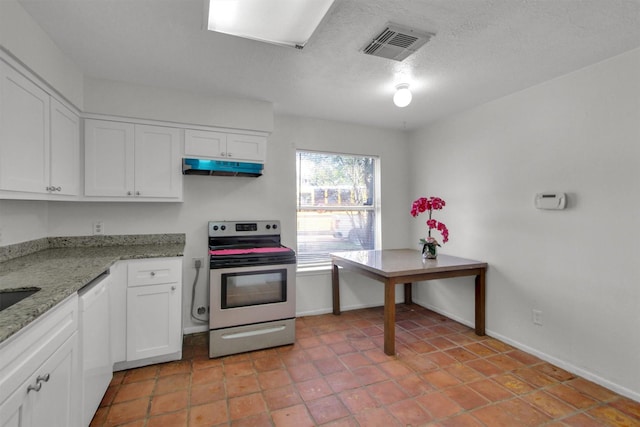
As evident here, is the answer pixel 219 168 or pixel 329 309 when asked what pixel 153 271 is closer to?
pixel 219 168

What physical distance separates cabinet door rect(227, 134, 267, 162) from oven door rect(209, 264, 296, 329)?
107 cm

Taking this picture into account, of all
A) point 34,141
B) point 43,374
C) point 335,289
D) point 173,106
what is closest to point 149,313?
point 43,374

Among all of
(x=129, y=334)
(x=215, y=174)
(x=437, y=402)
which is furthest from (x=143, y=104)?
(x=437, y=402)

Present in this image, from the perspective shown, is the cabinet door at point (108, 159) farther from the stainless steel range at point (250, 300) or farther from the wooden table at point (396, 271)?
the wooden table at point (396, 271)

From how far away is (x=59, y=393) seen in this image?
1276mm

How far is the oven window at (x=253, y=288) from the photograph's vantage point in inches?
103

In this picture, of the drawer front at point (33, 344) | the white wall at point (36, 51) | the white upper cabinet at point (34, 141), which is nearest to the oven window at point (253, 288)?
the drawer front at point (33, 344)

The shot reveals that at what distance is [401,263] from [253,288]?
1.41 meters

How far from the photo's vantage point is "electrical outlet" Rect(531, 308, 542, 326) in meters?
2.57

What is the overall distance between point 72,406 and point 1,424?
24.3 inches

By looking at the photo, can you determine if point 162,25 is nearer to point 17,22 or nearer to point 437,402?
point 17,22

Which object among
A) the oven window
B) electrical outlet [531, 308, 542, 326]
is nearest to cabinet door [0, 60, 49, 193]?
the oven window

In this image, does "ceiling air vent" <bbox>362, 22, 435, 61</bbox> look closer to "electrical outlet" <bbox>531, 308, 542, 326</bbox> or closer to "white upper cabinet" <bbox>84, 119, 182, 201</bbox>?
"white upper cabinet" <bbox>84, 119, 182, 201</bbox>

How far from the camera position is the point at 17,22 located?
1.59m
